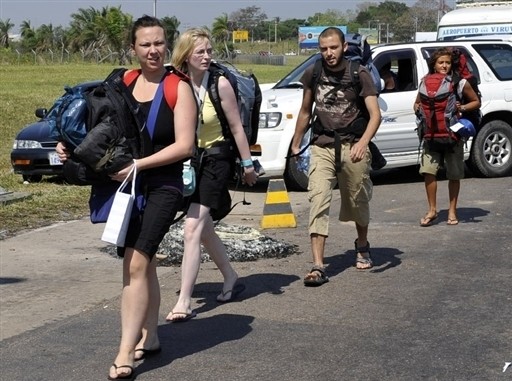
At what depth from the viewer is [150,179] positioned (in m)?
5.40

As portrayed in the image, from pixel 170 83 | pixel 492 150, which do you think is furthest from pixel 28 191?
pixel 170 83

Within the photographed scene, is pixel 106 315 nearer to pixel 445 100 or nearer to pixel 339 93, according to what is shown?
pixel 339 93

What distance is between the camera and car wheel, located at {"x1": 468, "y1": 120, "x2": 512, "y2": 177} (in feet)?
44.7

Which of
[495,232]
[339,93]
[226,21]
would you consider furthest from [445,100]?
[226,21]

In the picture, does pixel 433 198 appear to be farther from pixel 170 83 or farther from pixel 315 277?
pixel 170 83

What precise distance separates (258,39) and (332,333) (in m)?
156

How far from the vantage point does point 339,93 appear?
772 cm

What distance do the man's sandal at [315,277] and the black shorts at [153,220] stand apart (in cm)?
235

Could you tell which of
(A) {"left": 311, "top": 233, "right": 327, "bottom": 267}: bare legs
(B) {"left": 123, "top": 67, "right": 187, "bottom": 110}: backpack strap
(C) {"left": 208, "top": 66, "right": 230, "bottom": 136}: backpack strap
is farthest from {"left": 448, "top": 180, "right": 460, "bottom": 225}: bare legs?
(B) {"left": 123, "top": 67, "right": 187, "bottom": 110}: backpack strap

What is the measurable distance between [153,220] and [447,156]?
547 centimetres

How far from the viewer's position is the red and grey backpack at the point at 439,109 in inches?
393

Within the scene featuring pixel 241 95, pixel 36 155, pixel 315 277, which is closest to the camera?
pixel 241 95

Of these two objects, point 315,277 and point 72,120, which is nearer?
point 72,120

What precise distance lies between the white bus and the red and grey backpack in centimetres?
1253
